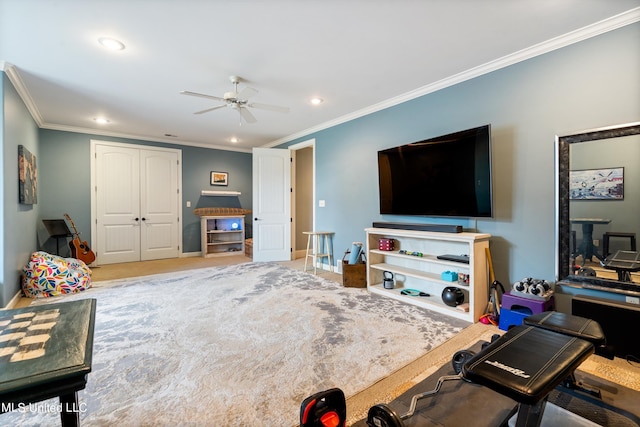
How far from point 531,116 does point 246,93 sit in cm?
278

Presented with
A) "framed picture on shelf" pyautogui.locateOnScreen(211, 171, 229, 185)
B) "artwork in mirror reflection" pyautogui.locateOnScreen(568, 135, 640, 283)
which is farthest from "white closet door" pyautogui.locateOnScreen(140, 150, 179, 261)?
"artwork in mirror reflection" pyautogui.locateOnScreen(568, 135, 640, 283)

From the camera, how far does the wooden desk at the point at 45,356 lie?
76cm

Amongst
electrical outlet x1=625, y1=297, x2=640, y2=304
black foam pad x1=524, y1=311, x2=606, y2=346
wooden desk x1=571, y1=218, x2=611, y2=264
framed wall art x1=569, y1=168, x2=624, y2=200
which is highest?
framed wall art x1=569, y1=168, x2=624, y2=200

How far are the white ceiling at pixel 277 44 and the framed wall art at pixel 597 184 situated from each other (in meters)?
1.12

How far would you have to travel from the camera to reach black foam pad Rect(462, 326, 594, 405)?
1.04 metres

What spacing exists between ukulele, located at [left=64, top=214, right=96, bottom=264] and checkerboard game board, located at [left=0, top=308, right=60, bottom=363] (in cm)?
458

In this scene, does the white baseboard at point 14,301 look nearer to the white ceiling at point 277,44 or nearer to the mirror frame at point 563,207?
the white ceiling at point 277,44

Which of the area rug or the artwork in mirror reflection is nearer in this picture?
the area rug

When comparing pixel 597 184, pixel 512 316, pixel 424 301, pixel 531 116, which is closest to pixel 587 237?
pixel 597 184

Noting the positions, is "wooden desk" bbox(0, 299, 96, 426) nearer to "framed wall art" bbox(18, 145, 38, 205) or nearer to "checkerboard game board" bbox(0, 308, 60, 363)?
"checkerboard game board" bbox(0, 308, 60, 363)

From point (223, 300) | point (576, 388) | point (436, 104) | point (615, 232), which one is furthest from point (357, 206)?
point (576, 388)

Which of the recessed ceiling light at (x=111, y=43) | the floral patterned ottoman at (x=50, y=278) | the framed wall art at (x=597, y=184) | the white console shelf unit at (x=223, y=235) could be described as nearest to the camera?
the framed wall art at (x=597, y=184)

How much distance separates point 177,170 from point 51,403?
5347 millimetres

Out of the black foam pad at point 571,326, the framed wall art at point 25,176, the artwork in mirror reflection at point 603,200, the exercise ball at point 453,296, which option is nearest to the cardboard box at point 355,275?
the exercise ball at point 453,296
